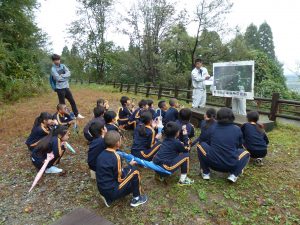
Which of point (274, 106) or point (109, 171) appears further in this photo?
point (274, 106)

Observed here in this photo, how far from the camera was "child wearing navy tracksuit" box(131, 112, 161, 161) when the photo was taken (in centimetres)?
466

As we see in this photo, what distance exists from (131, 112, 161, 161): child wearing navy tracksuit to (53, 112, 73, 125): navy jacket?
2.28 meters

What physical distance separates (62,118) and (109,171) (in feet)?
10.8

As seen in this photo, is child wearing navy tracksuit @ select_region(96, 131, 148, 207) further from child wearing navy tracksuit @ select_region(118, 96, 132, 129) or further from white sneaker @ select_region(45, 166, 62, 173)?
child wearing navy tracksuit @ select_region(118, 96, 132, 129)

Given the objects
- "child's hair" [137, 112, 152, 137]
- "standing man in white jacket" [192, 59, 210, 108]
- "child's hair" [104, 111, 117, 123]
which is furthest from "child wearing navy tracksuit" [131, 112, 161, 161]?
"standing man in white jacket" [192, 59, 210, 108]

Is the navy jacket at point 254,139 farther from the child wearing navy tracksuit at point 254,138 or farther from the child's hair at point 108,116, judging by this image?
the child's hair at point 108,116

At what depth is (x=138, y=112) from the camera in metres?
6.41

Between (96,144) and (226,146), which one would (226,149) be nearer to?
(226,146)

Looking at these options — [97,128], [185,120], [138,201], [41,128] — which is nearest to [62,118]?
[41,128]

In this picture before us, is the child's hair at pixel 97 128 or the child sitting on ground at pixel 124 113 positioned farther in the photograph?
the child sitting on ground at pixel 124 113

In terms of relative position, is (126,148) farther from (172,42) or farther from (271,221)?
(172,42)

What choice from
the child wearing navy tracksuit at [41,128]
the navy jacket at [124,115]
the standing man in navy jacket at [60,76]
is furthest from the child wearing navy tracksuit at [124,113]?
the child wearing navy tracksuit at [41,128]

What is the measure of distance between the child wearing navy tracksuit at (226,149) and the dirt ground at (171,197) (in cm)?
36

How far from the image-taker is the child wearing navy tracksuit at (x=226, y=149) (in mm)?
4047
